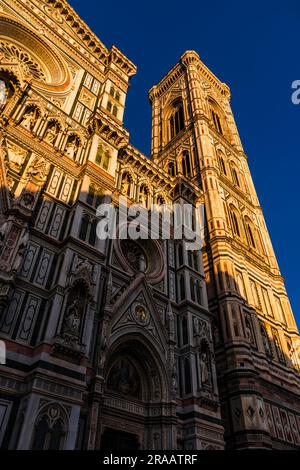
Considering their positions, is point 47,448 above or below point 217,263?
below

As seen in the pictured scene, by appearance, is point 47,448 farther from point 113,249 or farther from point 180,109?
point 180,109

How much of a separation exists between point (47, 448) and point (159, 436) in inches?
189

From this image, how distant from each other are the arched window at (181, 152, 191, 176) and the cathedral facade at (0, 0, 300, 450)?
6823mm

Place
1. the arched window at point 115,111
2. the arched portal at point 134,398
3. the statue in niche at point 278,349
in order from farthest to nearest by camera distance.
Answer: the statue in niche at point 278,349 → the arched window at point 115,111 → the arched portal at point 134,398

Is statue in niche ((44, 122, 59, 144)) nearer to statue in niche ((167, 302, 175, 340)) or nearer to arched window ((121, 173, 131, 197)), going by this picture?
arched window ((121, 173, 131, 197))

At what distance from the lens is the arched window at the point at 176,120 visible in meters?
40.2

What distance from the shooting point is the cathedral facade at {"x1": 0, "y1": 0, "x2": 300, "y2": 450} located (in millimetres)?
10375

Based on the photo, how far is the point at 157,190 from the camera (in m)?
21.2

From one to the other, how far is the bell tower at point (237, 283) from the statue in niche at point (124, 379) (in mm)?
6397

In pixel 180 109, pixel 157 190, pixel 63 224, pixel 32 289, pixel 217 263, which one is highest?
pixel 180 109

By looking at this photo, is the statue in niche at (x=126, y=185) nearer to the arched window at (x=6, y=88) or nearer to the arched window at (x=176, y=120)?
the arched window at (x=6, y=88)

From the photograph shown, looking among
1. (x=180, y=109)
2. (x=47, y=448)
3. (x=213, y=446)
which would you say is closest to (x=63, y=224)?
(x=47, y=448)

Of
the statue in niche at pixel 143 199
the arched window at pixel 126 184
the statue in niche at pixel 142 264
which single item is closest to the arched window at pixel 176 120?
the statue in niche at pixel 143 199

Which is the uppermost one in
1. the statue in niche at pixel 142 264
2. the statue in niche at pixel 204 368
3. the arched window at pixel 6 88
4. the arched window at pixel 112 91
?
the arched window at pixel 112 91
